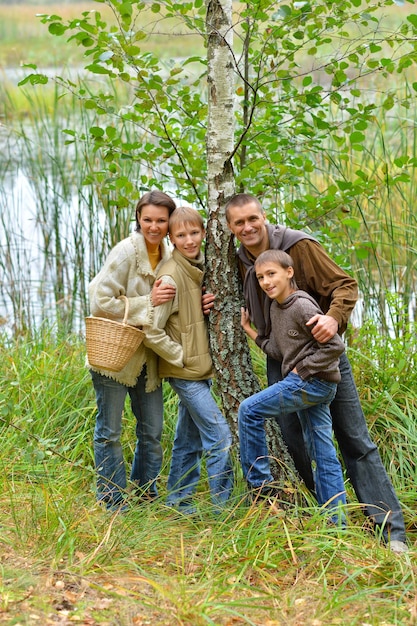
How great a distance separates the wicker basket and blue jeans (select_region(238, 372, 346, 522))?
49 centimetres

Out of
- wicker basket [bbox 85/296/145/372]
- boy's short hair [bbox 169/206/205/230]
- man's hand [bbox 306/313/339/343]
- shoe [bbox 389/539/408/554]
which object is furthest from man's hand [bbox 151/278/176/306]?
shoe [bbox 389/539/408/554]

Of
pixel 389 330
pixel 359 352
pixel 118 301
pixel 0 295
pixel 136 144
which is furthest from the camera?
pixel 0 295

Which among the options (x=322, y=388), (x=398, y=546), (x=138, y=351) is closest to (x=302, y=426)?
(x=322, y=388)

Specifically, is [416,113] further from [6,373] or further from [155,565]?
[155,565]

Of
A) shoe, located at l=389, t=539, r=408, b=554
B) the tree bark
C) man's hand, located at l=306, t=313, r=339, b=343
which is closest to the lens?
man's hand, located at l=306, t=313, r=339, b=343

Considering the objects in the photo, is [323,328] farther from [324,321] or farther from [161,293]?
[161,293]

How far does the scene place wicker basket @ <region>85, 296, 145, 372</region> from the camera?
3232mm

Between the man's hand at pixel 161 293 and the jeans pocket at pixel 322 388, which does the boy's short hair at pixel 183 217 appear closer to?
the man's hand at pixel 161 293

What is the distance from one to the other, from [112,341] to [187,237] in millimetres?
514

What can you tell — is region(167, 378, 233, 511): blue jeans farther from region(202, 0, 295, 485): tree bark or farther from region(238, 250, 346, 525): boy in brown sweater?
region(238, 250, 346, 525): boy in brown sweater

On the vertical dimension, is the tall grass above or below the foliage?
Result: below

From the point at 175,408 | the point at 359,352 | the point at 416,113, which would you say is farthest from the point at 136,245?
the point at 416,113

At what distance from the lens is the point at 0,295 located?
633 centimetres

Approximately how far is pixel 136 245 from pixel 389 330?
2125 millimetres
